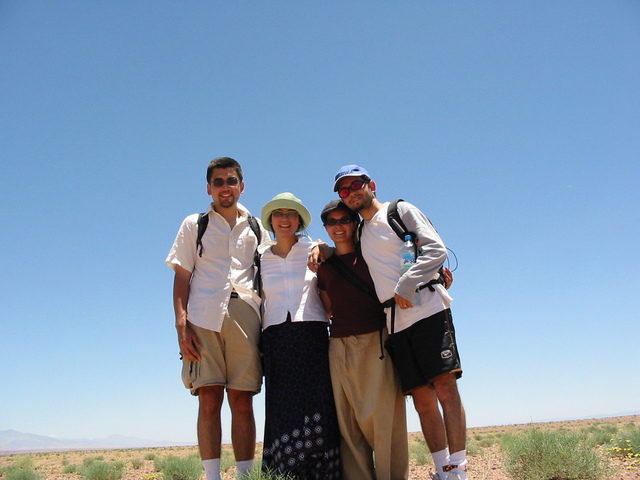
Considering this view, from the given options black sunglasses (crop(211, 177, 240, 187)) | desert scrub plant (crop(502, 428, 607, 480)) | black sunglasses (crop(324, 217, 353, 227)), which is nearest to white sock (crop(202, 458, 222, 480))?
black sunglasses (crop(324, 217, 353, 227))

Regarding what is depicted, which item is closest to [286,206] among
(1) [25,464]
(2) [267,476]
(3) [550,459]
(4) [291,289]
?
(4) [291,289]

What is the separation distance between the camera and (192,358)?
459 centimetres

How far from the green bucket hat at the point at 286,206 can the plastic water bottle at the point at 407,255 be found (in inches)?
48.8

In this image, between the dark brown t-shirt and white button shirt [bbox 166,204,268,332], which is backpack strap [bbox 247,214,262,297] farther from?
the dark brown t-shirt

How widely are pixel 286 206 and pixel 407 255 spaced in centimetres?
141

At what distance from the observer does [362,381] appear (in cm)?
434

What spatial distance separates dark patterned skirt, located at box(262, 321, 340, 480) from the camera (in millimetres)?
4180

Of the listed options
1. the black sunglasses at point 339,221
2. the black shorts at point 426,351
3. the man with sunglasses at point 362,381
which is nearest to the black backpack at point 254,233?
the man with sunglasses at point 362,381

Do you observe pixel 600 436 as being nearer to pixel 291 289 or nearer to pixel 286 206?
pixel 291 289

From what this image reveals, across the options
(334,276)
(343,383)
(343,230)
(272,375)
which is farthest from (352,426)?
(343,230)

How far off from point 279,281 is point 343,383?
3.76 feet

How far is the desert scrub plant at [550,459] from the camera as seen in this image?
5926mm

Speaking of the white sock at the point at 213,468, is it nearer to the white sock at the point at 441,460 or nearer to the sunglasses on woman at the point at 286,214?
the white sock at the point at 441,460

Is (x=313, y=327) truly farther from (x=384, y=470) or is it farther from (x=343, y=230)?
(x=384, y=470)
